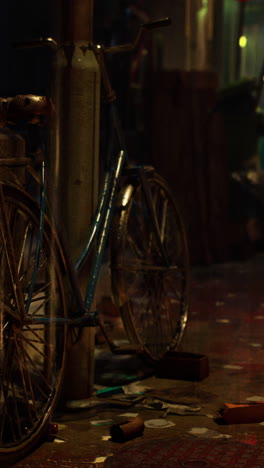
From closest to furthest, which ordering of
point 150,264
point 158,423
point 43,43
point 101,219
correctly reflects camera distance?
point 158,423, point 43,43, point 101,219, point 150,264

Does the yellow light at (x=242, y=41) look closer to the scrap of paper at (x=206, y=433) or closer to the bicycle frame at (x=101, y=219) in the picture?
the bicycle frame at (x=101, y=219)

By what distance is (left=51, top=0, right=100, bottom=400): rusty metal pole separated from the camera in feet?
16.2

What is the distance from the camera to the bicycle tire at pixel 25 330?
3.86 meters

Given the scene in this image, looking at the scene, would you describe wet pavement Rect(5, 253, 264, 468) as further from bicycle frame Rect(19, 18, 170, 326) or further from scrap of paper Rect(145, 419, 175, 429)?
bicycle frame Rect(19, 18, 170, 326)

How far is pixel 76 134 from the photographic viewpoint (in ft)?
16.3

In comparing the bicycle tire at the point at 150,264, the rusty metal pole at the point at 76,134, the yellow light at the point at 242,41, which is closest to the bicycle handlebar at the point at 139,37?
the rusty metal pole at the point at 76,134

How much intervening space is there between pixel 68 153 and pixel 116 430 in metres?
1.71

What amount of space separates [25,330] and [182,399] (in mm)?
1326

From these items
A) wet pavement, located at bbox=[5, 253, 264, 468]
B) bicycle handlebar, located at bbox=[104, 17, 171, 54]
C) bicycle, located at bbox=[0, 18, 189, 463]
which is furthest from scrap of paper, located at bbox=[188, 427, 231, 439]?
bicycle handlebar, located at bbox=[104, 17, 171, 54]

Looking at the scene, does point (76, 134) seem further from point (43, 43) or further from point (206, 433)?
point (206, 433)

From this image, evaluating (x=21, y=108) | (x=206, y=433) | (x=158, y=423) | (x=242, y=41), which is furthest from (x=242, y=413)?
(x=242, y=41)

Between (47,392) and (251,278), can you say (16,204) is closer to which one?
(47,392)

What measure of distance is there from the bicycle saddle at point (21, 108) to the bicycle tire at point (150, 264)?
53.5 inches

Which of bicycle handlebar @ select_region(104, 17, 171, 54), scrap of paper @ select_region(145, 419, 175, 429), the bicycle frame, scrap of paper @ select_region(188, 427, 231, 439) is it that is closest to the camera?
Result: scrap of paper @ select_region(188, 427, 231, 439)
